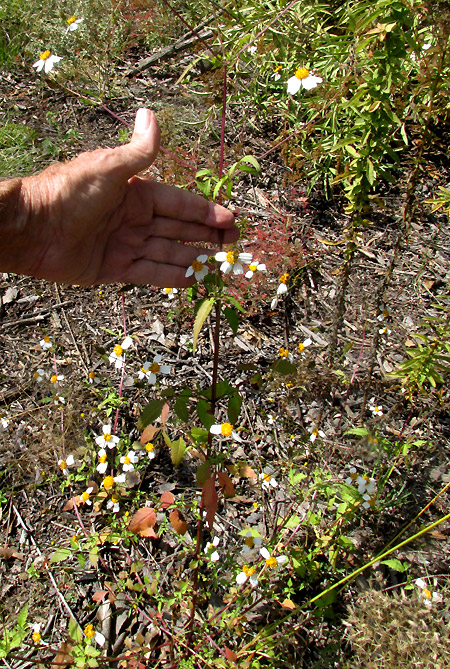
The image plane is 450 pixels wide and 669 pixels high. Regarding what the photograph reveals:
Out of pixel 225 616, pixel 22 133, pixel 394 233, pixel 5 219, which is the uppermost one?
pixel 22 133

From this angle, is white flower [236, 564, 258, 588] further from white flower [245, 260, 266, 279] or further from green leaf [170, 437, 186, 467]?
white flower [245, 260, 266, 279]

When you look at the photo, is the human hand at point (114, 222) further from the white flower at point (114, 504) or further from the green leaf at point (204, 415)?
the white flower at point (114, 504)

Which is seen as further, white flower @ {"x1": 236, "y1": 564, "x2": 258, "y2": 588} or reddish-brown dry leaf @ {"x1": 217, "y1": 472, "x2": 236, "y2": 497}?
white flower @ {"x1": 236, "y1": 564, "x2": 258, "y2": 588}

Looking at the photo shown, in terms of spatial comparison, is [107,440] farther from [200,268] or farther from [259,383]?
[200,268]

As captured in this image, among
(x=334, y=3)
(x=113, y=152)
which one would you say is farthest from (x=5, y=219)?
(x=334, y=3)

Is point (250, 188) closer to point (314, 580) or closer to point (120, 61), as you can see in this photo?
point (120, 61)

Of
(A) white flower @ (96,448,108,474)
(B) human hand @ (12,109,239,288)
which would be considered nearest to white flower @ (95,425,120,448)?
(A) white flower @ (96,448,108,474)

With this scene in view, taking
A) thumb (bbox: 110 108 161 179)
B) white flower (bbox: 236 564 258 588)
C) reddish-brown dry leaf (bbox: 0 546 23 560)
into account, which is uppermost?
thumb (bbox: 110 108 161 179)
